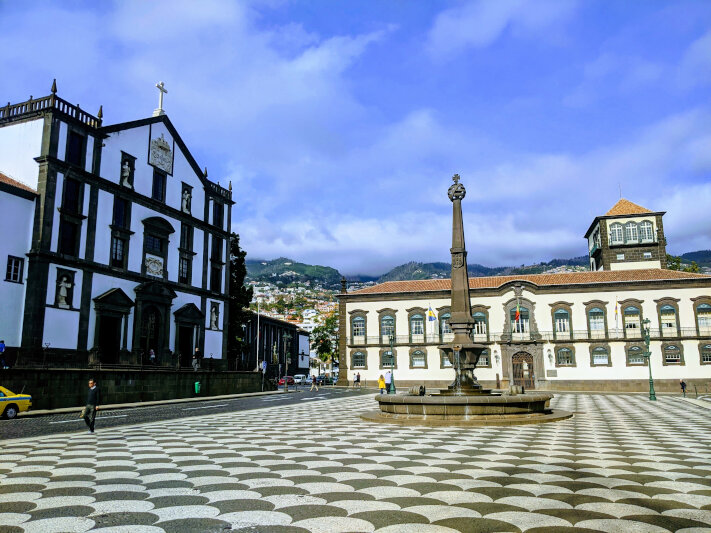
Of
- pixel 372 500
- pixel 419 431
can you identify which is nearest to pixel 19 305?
pixel 419 431

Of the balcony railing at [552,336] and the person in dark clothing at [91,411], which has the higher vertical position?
the balcony railing at [552,336]

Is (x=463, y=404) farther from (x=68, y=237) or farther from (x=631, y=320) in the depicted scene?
(x=631, y=320)

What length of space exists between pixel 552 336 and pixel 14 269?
136ft

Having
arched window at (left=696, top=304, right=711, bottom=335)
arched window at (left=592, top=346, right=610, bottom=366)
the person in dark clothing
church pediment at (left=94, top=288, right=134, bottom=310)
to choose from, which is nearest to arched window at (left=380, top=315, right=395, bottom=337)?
arched window at (left=592, top=346, right=610, bottom=366)

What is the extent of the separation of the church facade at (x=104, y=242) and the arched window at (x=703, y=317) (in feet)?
130

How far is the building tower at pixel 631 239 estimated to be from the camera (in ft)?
180

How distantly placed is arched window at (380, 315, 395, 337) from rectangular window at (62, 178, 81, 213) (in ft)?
103

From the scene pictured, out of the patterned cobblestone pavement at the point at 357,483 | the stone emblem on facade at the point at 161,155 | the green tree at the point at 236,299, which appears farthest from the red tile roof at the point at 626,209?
the patterned cobblestone pavement at the point at 357,483

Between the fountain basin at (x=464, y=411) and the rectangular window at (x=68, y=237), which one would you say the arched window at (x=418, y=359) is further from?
the fountain basin at (x=464, y=411)

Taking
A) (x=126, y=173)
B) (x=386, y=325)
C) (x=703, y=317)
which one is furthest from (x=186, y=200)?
(x=703, y=317)

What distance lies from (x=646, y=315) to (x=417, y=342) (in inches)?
792

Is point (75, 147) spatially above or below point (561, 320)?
above

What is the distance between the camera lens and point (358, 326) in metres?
54.9

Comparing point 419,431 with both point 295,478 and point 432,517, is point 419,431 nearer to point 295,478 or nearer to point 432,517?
point 295,478
